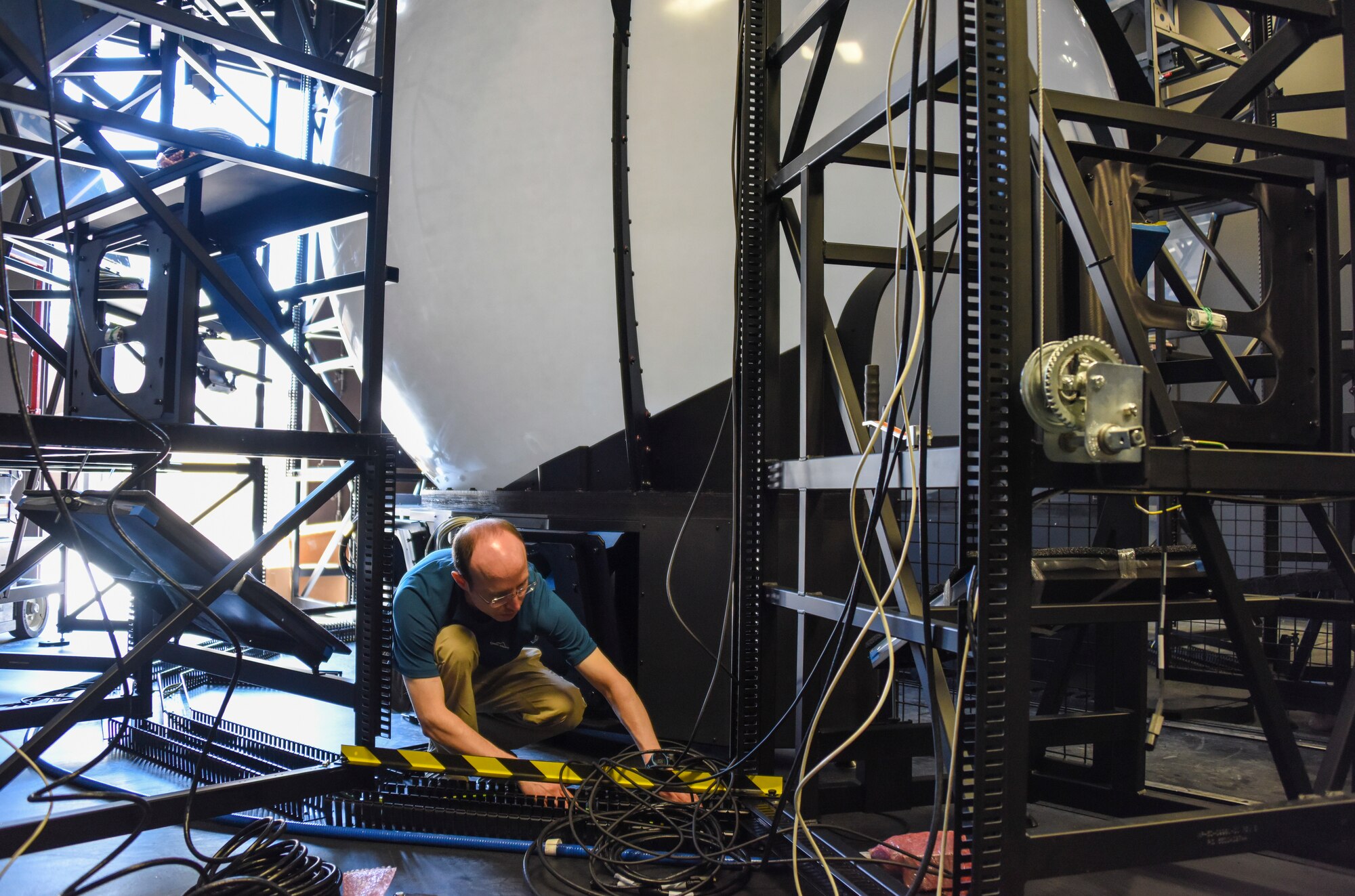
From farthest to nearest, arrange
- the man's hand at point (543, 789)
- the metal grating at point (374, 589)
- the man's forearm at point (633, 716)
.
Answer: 1. the man's forearm at point (633, 716)
2. the metal grating at point (374, 589)
3. the man's hand at point (543, 789)

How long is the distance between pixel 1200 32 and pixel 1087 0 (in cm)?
754

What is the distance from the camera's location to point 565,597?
3678 mm

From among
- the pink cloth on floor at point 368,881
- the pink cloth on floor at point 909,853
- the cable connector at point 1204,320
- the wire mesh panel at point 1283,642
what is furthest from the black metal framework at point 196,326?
the wire mesh panel at point 1283,642

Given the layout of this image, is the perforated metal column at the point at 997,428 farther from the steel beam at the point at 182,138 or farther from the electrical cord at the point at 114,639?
the steel beam at the point at 182,138

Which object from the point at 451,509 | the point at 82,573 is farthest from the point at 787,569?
the point at 82,573

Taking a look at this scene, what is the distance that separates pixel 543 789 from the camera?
9.35 ft

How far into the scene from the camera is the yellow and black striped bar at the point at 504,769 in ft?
9.04

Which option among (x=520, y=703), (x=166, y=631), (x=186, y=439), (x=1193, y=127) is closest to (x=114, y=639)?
(x=166, y=631)

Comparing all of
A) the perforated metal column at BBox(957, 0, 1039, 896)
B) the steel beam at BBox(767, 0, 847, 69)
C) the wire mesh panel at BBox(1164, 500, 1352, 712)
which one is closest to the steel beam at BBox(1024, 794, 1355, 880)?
the perforated metal column at BBox(957, 0, 1039, 896)

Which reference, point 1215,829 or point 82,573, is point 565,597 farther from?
point 82,573

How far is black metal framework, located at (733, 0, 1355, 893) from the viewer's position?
64.6 inches

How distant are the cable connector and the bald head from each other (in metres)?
2.10

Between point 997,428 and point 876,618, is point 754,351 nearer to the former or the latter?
point 876,618

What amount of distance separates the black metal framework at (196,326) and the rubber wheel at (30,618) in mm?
3493
